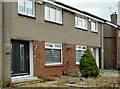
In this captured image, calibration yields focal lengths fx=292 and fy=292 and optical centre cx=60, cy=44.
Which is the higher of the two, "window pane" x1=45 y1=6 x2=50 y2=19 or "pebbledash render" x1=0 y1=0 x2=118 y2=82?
"window pane" x1=45 y1=6 x2=50 y2=19

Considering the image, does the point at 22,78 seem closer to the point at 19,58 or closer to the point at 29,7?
the point at 19,58

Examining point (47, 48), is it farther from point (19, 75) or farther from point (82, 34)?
→ point (82, 34)

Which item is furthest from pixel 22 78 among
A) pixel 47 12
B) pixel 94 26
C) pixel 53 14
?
pixel 94 26

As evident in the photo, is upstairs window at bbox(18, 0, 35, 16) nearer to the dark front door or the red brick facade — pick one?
the dark front door

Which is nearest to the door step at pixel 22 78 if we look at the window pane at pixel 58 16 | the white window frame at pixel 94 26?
the window pane at pixel 58 16

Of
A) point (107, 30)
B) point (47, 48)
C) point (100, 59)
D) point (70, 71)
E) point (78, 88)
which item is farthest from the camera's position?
point (107, 30)

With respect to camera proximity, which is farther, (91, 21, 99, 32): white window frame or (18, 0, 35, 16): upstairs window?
(91, 21, 99, 32): white window frame

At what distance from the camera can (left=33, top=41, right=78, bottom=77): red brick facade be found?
18.1 m

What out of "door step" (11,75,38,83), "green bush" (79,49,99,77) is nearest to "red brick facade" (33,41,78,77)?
"door step" (11,75,38,83)

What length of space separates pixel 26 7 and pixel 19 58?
3065 millimetres

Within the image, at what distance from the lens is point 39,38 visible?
18.5 m

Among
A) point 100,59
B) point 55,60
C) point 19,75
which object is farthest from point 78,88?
point 100,59

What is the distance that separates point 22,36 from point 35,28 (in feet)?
4.97

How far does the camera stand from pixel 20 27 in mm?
16578
